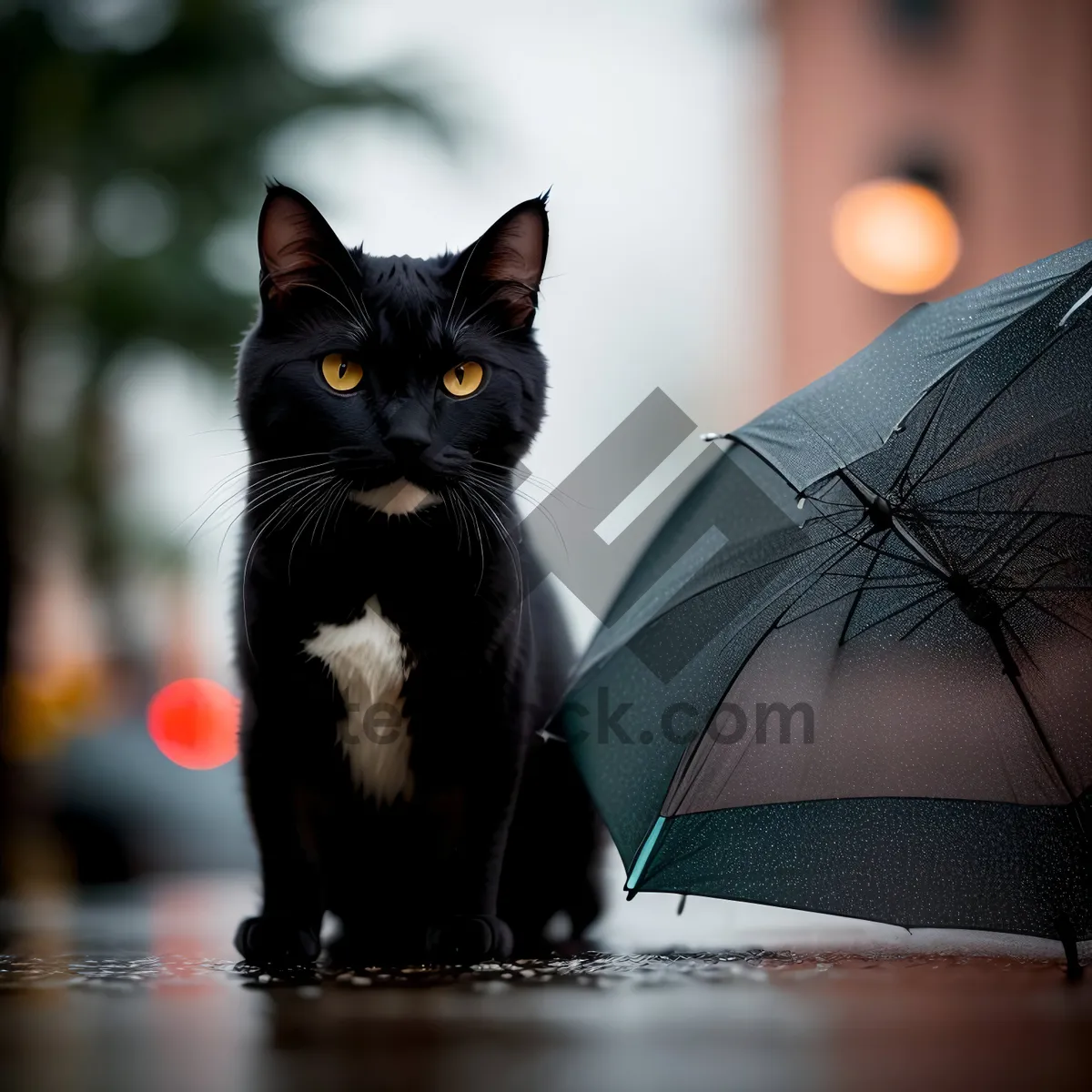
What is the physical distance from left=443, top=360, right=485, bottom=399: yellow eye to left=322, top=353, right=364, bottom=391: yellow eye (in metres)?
0.08

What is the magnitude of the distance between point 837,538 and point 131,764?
221 cm

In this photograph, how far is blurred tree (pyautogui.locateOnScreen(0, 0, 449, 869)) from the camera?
4164mm

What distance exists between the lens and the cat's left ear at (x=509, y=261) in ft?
3.81

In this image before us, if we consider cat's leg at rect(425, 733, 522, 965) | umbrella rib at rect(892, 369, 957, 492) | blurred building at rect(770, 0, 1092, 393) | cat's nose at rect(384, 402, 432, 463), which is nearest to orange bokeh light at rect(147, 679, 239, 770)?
cat's leg at rect(425, 733, 522, 965)

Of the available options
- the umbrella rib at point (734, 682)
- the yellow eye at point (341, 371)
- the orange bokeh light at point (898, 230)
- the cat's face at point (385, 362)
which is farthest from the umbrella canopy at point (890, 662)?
the orange bokeh light at point (898, 230)

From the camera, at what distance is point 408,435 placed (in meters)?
1.04

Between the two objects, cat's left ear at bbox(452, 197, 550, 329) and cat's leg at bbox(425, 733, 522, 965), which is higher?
cat's left ear at bbox(452, 197, 550, 329)

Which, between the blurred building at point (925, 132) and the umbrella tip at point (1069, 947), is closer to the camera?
the umbrella tip at point (1069, 947)

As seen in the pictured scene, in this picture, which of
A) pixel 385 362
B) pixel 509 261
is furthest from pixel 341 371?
pixel 509 261

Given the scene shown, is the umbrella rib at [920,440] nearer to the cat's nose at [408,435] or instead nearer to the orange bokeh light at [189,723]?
the cat's nose at [408,435]

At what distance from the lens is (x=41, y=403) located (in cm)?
423

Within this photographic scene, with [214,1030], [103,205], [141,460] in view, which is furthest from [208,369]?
[214,1030]

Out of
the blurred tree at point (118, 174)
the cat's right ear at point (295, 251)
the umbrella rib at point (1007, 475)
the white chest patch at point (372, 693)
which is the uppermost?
the blurred tree at point (118, 174)

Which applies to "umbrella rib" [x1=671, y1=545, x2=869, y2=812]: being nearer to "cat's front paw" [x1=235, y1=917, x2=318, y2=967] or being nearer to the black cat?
the black cat
